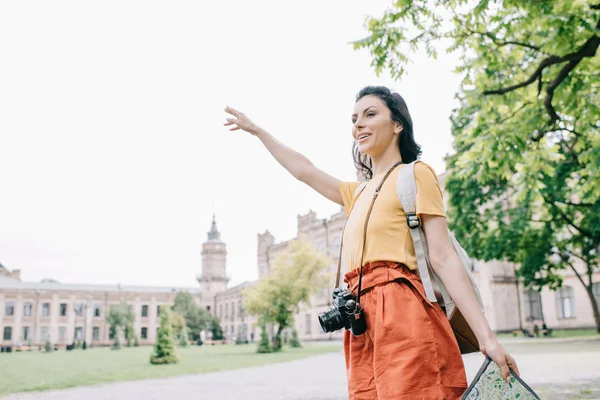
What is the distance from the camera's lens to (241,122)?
105 inches

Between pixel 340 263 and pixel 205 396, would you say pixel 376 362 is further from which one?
pixel 205 396

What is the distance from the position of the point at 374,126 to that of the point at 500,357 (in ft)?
3.48

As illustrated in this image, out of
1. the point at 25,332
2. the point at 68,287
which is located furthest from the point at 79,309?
the point at 25,332

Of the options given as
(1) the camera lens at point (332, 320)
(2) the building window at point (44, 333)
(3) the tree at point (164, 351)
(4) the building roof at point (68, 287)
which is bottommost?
(2) the building window at point (44, 333)

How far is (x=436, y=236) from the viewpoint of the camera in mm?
1947

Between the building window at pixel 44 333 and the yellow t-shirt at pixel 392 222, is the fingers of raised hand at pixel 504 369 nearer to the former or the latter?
the yellow t-shirt at pixel 392 222

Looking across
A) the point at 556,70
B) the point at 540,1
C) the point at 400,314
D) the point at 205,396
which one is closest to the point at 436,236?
the point at 400,314

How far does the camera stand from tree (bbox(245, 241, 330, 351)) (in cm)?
2998

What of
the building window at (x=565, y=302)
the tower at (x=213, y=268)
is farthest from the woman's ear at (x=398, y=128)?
the tower at (x=213, y=268)

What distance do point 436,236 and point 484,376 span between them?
20.6 inches

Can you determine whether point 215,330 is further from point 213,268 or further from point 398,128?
point 398,128

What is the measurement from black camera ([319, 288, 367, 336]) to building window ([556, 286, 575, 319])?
112 feet

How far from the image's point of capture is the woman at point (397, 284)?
1.79 meters

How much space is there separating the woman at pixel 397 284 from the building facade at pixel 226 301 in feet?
97.5
